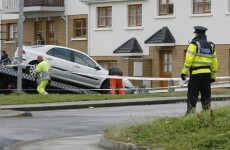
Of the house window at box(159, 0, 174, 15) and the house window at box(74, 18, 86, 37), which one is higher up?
the house window at box(159, 0, 174, 15)

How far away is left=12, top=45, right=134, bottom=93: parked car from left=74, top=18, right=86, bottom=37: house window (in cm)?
1396

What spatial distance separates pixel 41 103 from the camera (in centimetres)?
2605

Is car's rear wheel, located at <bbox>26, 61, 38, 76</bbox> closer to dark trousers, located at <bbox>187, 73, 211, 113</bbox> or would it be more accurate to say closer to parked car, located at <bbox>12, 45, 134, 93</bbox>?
parked car, located at <bbox>12, 45, 134, 93</bbox>

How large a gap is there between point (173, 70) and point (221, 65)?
3166mm

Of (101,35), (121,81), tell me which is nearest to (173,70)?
(101,35)

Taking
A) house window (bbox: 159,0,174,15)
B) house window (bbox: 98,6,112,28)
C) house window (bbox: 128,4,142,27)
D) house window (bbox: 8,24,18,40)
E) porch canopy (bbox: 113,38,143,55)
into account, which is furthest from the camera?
house window (bbox: 8,24,18,40)

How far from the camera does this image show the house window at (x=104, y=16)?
45.9 metres

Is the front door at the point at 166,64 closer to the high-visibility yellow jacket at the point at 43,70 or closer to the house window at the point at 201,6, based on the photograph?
the house window at the point at 201,6

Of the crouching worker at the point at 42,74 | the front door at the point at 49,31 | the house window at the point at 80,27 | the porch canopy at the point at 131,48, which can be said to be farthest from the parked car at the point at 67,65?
the front door at the point at 49,31

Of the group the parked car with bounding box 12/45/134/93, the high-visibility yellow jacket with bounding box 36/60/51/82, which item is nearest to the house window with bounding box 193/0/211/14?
the parked car with bounding box 12/45/134/93

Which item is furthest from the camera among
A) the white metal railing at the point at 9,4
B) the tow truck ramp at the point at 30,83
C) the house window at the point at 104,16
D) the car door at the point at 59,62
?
the white metal railing at the point at 9,4

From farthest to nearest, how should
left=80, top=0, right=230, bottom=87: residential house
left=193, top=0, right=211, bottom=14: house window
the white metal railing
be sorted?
the white metal railing < left=193, top=0, right=211, bottom=14: house window < left=80, top=0, right=230, bottom=87: residential house

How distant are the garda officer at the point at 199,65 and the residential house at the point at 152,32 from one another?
2380cm

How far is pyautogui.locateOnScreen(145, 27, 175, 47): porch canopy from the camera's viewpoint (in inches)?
1645
